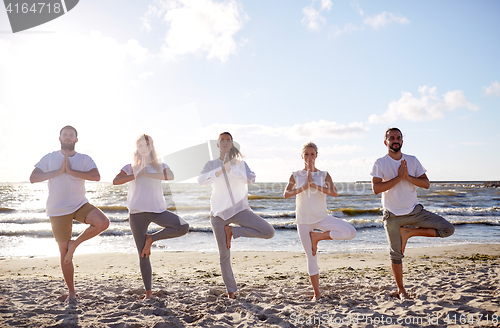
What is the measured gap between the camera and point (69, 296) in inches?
172

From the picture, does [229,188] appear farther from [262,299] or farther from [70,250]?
[70,250]

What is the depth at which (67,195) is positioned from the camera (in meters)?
4.23

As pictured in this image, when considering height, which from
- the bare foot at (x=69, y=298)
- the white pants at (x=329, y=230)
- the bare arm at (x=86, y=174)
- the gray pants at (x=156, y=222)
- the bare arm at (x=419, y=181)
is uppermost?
the bare arm at (x=86, y=174)

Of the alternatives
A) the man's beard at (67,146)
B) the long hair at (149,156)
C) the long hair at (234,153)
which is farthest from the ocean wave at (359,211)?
the man's beard at (67,146)

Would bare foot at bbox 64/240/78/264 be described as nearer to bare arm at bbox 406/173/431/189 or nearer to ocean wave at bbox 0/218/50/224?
bare arm at bbox 406/173/431/189

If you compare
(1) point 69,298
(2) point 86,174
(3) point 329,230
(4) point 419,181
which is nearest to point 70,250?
(1) point 69,298

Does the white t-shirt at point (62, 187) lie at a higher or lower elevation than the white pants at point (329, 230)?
higher

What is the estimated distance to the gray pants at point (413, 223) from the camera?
13.0 ft

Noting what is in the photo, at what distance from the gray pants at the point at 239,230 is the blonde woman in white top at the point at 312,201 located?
46 cm

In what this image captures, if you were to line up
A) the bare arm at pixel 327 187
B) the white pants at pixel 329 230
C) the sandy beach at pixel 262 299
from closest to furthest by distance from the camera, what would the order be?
the sandy beach at pixel 262 299 → the white pants at pixel 329 230 → the bare arm at pixel 327 187

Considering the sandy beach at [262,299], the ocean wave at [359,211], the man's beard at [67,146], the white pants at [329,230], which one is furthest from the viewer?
the ocean wave at [359,211]

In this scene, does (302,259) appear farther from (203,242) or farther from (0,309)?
(0,309)

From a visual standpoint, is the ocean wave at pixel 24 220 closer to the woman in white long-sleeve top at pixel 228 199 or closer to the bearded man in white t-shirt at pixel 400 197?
the woman in white long-sleeve top at pixel 228 199

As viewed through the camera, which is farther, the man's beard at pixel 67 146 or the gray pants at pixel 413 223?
the man's beard at pixel 67 146
